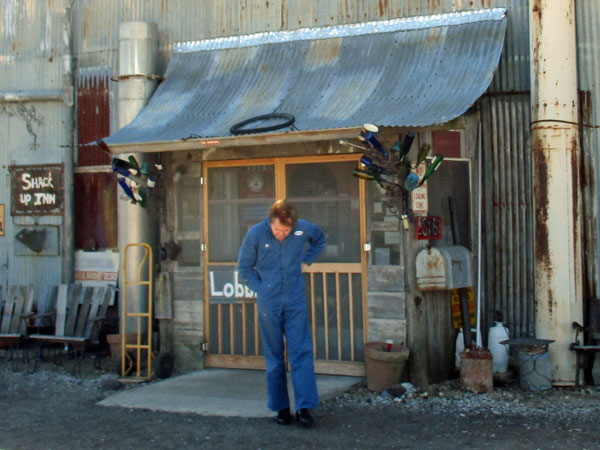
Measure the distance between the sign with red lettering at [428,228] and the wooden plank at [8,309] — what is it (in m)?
5.66

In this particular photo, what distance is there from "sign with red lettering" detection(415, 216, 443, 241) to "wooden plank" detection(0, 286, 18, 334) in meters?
5.66

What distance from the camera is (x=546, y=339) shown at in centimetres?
760

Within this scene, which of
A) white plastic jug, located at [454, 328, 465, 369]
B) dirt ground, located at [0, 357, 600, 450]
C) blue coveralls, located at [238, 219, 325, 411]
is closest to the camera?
dirt ground, located at [0, 357, 600, 450]

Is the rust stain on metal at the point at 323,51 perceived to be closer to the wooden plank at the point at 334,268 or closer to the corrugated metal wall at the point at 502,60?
the corrugated metal wall at the point at 502,60

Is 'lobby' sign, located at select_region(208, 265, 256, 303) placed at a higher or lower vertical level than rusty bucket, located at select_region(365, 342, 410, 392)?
higher

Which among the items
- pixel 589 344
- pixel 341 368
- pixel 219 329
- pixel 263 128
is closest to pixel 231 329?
pixel 219 329

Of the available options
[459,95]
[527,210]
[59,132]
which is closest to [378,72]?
[459,95]

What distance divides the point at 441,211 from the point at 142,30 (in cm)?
424

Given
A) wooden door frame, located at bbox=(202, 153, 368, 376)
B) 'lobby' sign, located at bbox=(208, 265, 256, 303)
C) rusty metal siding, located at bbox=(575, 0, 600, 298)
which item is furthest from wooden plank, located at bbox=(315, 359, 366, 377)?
rusty metal siding, located at bbox=(575, 0, 600, 298)

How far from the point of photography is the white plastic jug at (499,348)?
7.91 metres

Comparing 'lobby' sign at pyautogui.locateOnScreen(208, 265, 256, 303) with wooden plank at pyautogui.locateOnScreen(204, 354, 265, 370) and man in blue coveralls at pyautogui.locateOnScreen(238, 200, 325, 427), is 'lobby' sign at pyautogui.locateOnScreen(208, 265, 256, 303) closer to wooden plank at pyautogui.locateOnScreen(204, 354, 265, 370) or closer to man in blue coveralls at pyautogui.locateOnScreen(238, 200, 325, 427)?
wooden plank at pyautogui.locateOnScreen(204, 354, 265, 370)

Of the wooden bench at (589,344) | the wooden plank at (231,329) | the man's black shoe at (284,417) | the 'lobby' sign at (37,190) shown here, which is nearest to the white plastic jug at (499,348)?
the wooden bench at (589,344)

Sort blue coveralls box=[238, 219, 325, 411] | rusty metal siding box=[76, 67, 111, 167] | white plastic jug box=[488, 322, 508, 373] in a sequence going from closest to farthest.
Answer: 1. blue coveralls box=[238, 219, 325, 411]
2. white plastic jug box=[488, 322, 508, 373]
3. rusty metal siding box=[76, 67, 111, 167]

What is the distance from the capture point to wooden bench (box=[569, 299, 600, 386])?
24.8 feet
